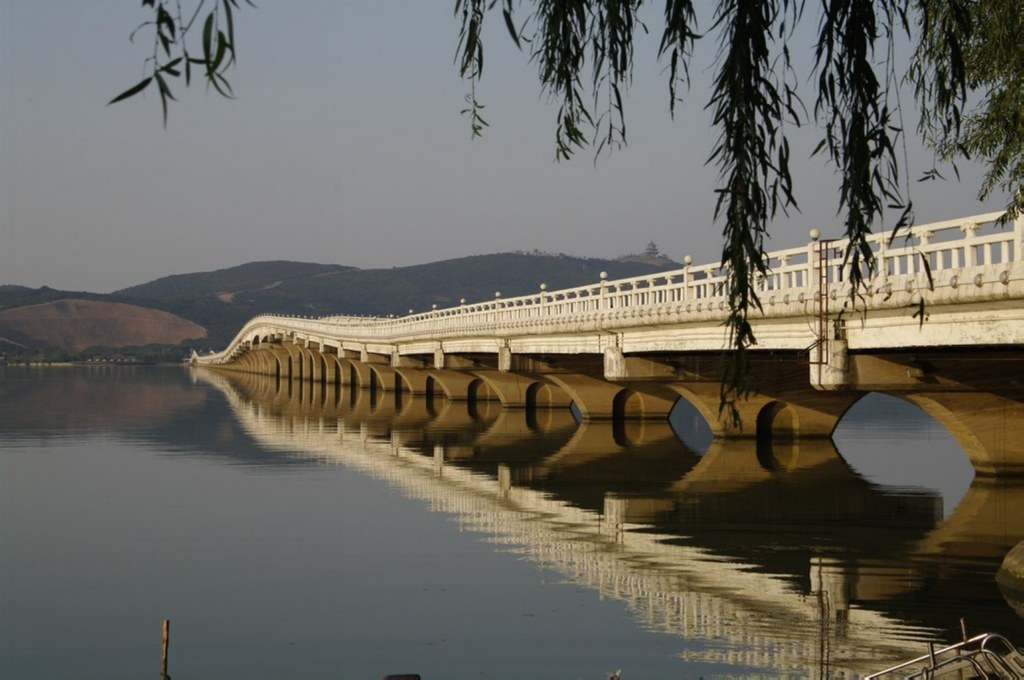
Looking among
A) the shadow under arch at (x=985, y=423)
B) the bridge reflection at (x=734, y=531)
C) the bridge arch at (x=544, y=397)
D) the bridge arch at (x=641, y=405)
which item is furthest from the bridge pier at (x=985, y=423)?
the bridge arch at (x=544, y=397)

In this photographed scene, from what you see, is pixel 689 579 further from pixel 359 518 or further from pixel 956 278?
pixel 359 518

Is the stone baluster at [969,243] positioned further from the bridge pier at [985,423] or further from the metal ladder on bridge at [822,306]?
the bridge pier at [985,423]

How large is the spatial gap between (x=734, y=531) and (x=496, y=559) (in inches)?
227

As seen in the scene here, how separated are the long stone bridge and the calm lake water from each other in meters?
1.79

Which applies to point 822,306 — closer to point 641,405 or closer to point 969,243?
point 969,243

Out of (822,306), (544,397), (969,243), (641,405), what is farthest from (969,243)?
(544,397)

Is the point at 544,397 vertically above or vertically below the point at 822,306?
below

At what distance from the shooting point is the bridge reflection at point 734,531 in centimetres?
1680

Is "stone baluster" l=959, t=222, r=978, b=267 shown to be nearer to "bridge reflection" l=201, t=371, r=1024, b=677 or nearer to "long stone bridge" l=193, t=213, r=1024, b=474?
"long stone bridge" l=193, t=213, r=1024, b=474

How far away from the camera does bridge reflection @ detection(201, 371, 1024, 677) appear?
16.8m

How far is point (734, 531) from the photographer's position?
2569cm

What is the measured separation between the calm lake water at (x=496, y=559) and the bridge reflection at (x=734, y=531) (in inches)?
3.5

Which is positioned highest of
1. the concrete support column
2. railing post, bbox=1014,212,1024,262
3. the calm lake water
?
railing post, bbox=1014,212,1024,262

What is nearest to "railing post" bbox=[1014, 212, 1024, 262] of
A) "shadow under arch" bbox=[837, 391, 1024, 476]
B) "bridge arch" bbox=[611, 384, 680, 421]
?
"shadow under arch" bbox=[837, 391, 1024, 476]
